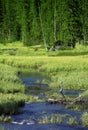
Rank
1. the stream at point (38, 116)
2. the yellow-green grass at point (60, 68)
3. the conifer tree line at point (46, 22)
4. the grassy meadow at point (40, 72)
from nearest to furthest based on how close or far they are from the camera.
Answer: the stream at point (38, 116), the grassy meadow at point (40, 72), the yellow-green grass at point (60, 68), the conifer tree line at point (46, 22)

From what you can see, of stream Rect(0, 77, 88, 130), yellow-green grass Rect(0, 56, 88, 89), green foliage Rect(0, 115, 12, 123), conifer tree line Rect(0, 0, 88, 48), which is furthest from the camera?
conifer tree line Rect(0, 0, 88, 48)

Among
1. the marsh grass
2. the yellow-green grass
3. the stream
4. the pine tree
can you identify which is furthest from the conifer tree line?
the marsh grass

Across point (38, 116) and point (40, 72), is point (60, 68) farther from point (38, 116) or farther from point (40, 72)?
point (38, 116)

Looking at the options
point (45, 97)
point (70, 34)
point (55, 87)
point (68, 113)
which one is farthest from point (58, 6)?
point (68, 113)

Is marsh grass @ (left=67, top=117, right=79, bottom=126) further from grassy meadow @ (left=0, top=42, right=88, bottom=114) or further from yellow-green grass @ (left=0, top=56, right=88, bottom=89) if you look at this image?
yellow-green grass @ (left=0, top=56, right=88, bottom=89)

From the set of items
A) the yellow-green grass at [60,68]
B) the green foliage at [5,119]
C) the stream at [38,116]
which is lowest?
the yellow-green grass at [60,68]

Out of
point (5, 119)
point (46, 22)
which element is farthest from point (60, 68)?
point (46, 22)

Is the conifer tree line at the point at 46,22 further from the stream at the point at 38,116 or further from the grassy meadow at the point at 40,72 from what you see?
the stream at the point at 38,116

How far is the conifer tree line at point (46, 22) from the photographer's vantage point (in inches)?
3467

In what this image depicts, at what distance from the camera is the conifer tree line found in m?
88.1

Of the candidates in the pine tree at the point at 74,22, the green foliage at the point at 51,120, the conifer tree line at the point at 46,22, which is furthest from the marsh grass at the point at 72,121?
the pine tree at the point at 74,22

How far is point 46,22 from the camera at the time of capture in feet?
309

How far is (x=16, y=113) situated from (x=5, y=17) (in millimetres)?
87141

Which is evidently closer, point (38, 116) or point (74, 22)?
point (38, 116)
